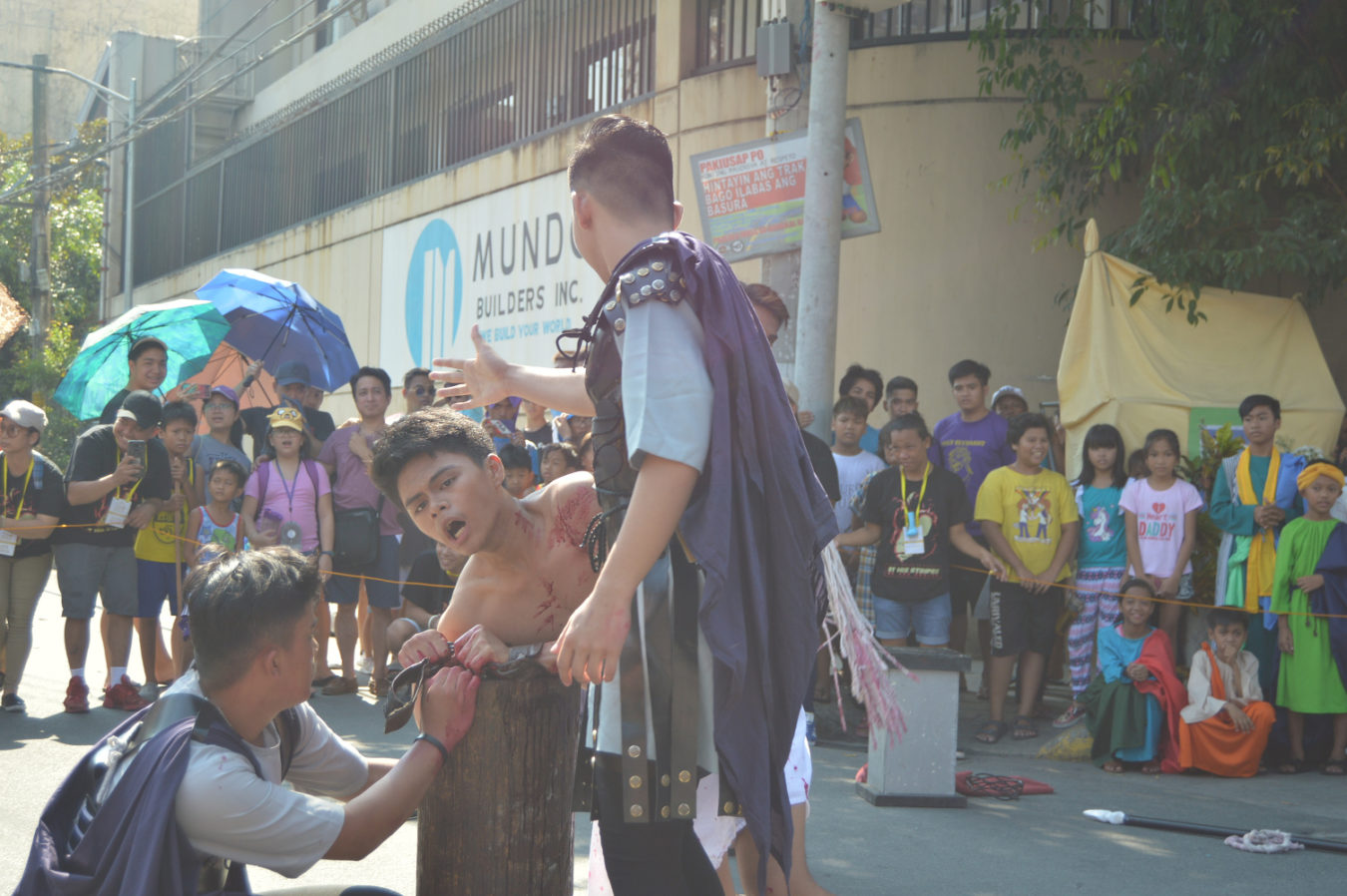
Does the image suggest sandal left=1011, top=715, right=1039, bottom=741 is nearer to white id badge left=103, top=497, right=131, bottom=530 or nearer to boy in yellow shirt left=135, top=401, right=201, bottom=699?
boy in yellow shirt left=135, top=401, right=201, bottom=699

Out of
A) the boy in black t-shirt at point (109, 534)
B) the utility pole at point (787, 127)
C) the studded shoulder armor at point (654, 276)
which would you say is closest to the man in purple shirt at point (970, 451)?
the utility pole at point (787, 127)

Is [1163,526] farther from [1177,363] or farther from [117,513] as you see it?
[117,513]

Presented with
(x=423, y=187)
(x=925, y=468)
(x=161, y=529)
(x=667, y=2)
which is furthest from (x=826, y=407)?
(x=423, y=187)

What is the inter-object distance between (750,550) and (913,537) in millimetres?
5041

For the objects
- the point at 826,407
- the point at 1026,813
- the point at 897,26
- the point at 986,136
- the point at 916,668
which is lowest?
the point at 1026,813

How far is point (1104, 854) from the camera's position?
514 cm

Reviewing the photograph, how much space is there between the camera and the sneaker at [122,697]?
24.3 ft

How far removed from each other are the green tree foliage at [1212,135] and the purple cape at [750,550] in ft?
22.7

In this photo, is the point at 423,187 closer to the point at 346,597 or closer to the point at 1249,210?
the point at 346,597

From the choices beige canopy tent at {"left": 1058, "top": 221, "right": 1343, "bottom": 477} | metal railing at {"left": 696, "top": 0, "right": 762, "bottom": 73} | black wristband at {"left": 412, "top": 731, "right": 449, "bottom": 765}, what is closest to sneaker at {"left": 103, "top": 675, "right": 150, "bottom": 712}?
black wristband at {"left": 412, "top": 731, "right": 449, "bottom": 765}

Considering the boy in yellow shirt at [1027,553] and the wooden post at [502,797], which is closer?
the wooden post at [502,797]

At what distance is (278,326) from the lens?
33.7 feet

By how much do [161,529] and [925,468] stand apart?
14.7ft

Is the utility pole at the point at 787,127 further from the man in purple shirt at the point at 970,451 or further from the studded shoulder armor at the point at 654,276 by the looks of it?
the studded shoulder armor at the point at 654,276
